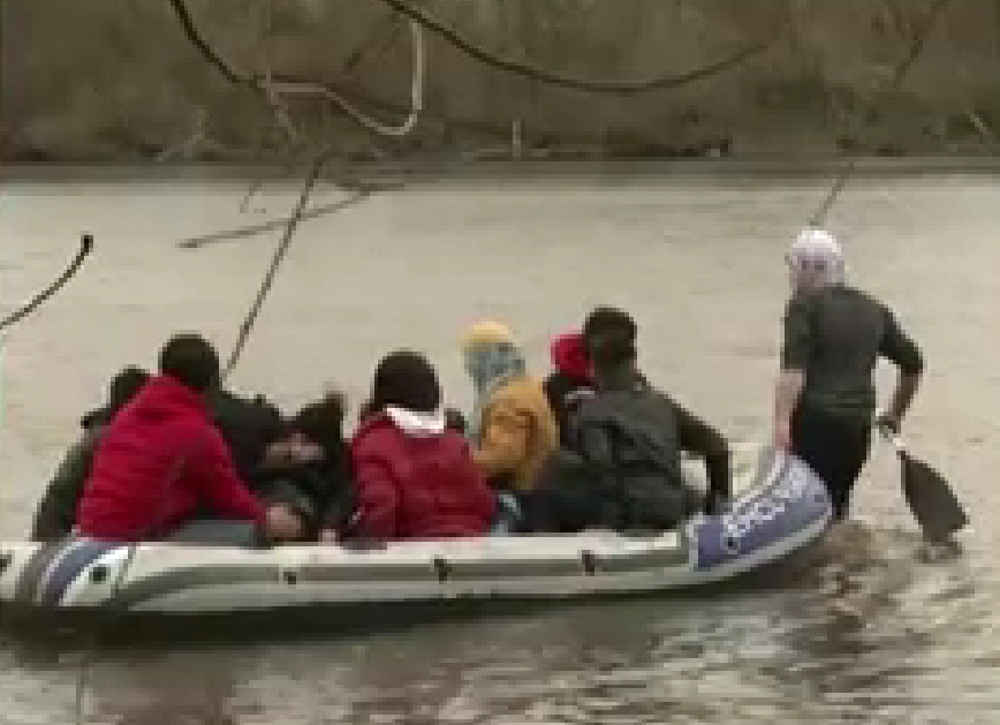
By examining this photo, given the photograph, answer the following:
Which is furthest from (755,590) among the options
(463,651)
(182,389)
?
(182,389)

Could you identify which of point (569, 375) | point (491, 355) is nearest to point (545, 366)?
point (569, 375)

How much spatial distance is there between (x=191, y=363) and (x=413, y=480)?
104 cm

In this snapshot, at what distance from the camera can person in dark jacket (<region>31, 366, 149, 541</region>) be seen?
350 inches

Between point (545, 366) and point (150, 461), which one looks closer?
point (150, 461)

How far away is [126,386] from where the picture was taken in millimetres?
9062

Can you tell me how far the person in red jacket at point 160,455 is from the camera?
8.30 metres

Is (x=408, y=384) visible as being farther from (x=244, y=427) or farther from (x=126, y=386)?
(x=126, y=386)

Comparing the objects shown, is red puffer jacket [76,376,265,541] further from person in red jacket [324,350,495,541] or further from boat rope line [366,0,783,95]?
boat rope line [366,0,783,95]

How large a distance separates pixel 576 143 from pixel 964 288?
23852 mm

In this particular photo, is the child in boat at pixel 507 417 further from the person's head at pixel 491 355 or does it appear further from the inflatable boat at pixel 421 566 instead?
the inflatable boat at pixel 421 566

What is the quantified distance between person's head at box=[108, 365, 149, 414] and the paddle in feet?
12.5

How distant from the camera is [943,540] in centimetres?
1112

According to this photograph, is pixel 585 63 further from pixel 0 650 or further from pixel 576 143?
pixel 0 650

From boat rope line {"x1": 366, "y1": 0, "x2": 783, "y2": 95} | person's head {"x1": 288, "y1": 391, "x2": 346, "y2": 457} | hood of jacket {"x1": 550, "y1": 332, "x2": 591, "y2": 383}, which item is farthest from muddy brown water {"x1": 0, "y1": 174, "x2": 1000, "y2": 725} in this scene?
boat rope line {"x1": 366, "y1": 0, "x2": 783, "y2": 95}
